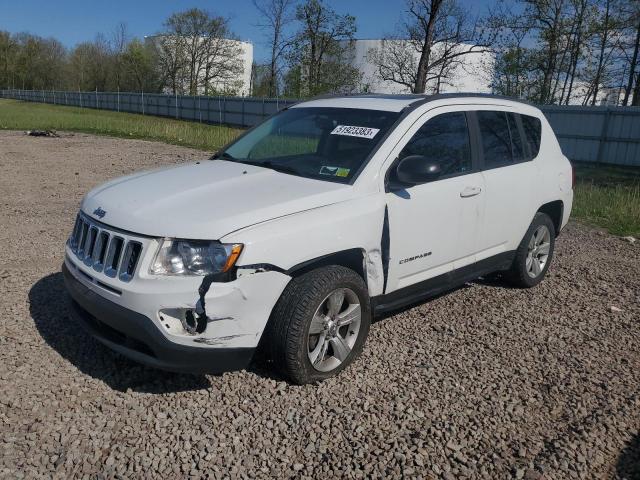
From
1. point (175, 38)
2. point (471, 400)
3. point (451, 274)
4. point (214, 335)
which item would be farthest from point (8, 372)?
point (175, 38)

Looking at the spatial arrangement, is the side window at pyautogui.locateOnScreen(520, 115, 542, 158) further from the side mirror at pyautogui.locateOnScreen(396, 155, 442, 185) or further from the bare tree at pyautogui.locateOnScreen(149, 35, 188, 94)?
the bare tree at pyautogui.locateOnScreen(149, 35, 188, 94)

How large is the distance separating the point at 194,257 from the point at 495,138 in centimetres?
300

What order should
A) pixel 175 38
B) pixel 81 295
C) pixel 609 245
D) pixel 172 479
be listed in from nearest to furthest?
pixel 172 479 → pixel 81 295 → pixel 609 245 → pixel 175 38

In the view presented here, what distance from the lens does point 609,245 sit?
785 centimetres

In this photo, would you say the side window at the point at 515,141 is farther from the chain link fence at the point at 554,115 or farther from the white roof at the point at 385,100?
the chain link fence at the point at 554,115

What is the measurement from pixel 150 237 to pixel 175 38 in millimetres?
67196

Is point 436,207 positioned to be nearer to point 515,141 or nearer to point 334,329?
point 334,329

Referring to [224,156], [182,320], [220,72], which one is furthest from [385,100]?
[220,72]

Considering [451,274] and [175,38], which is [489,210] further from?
[175,38]

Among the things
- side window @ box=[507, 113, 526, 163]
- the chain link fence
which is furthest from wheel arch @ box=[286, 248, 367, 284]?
the chain link fence

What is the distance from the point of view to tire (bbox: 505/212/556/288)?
5375 millimetres

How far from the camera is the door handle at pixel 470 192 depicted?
438 centimetres

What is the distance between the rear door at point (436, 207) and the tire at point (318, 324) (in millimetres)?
408

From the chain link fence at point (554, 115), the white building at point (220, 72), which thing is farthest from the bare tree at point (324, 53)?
the white building at point (220, 72)
